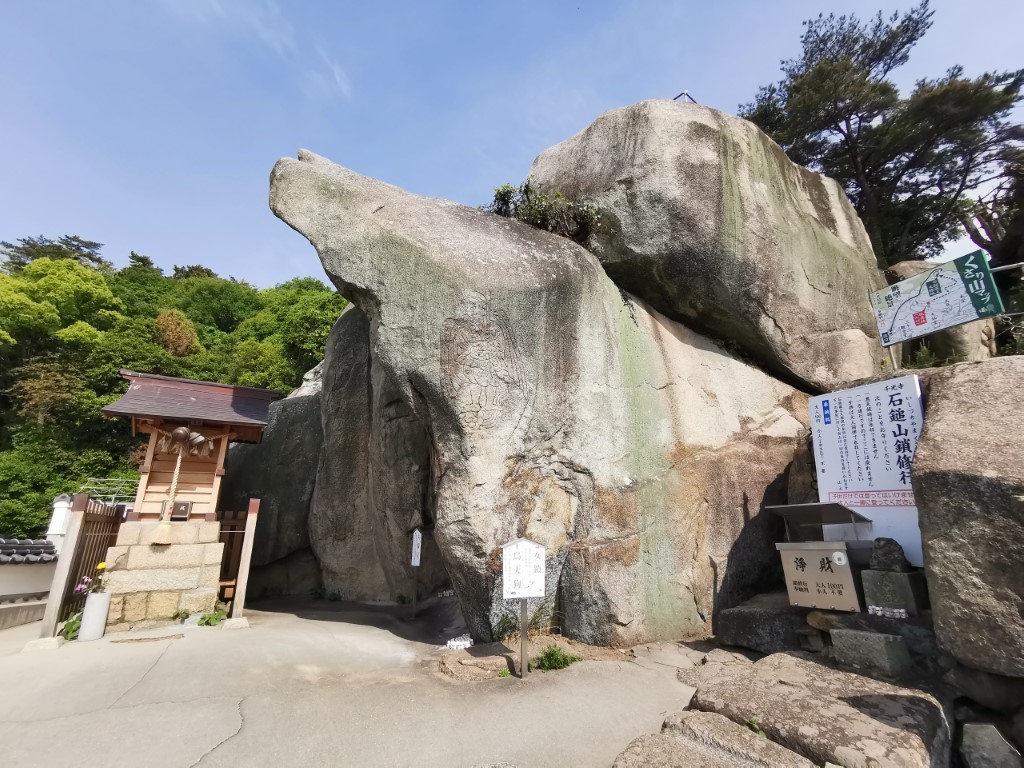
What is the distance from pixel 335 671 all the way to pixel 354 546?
246 inches

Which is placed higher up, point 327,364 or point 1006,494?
point 327,364

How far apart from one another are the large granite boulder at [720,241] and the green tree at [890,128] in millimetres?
8254

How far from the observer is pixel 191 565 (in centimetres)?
952

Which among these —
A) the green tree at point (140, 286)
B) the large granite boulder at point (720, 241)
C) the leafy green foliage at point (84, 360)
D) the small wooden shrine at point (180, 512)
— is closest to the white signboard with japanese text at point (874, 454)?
the large granite boulder at point (720, 241)

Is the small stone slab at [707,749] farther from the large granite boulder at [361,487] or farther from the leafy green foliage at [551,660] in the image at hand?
the large granite boulder at [361,487]

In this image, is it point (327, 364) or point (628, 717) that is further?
point (327, 364)

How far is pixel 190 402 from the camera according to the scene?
36.7 ft

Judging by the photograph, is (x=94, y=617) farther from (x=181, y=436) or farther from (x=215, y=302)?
(x=215, y=302)

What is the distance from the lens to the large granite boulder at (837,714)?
11.4 feet

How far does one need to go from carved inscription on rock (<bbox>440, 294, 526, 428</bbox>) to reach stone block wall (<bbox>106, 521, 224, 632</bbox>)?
245 inches

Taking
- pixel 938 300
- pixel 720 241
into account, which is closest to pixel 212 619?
pixel 720 241

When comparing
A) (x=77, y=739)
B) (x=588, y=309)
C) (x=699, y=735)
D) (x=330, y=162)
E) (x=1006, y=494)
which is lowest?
(x=77, y=739)

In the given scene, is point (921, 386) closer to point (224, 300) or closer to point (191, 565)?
point (191, 565)

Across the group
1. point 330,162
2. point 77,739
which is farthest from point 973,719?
point 330,162
